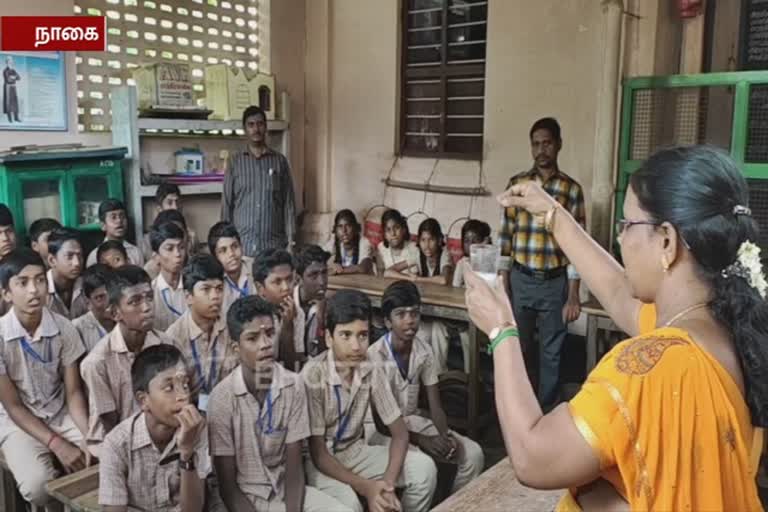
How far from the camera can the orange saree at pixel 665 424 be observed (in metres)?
0.97

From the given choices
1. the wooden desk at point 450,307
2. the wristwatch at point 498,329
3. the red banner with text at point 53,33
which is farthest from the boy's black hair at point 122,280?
the red banner with text at point 53,33

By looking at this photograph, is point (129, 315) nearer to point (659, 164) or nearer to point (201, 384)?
point (201, 384)

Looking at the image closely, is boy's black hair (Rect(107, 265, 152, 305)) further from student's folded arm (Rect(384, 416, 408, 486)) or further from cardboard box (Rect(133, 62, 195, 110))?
cardboard box (Rect(133, 62, 195, 110))

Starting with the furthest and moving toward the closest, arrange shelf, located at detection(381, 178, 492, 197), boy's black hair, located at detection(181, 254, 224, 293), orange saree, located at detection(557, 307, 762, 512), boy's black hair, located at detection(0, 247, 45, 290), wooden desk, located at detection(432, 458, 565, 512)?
shelf, located at detection(381, 178, 492, 197) → boy's black hair, located at detection(181, 254, 224, 293) → boy's black hair, located at detection(0, 247, 45, 290) → wooden desk, located at detection(432, 458, 565, 512) → orange saree, located at detection(557, 307, 762, 512)

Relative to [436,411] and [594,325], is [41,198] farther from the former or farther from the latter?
[594,325]

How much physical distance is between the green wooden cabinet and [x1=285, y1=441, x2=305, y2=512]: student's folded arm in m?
2.83

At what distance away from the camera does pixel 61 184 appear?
14.9 feet

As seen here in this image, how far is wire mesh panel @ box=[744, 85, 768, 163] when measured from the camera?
375 cm

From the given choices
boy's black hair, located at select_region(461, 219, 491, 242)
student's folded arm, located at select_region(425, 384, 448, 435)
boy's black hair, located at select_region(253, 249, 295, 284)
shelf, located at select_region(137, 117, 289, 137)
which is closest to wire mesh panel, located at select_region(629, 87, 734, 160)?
boy's black hair, located at select_region(461, 219, 491, 242)

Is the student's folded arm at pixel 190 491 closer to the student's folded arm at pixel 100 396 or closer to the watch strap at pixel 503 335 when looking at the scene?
the student's folded arm at pixel 100 396

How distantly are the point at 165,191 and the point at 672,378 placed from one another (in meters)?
4.35

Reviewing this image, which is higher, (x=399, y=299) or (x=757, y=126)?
(x=757, y=126)

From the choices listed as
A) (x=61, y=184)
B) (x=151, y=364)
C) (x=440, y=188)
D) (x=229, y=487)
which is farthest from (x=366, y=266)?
(x=151, y=364)

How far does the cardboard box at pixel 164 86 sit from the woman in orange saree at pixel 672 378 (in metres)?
4.44
